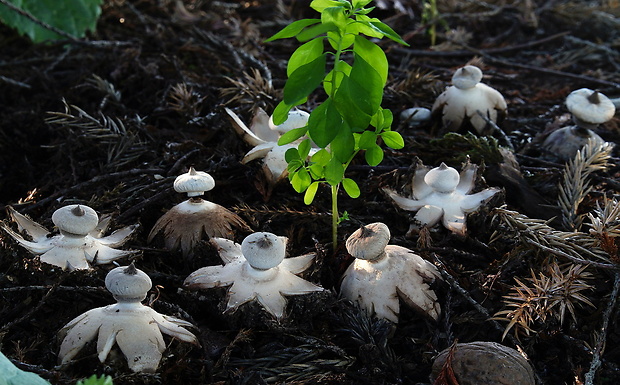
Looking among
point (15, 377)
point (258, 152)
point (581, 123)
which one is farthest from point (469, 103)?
point (15, 377)

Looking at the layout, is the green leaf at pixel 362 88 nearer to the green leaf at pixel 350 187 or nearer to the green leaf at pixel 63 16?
the green leaf at pixel 350 187

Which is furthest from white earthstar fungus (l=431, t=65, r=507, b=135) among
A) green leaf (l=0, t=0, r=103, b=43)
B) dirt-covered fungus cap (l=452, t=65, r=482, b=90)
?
green leaf (l=0, t=0, r=103, b=43)

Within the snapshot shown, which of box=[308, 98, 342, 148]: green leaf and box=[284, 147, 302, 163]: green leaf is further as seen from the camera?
box=[284, 147, 302, 163]: green leaf

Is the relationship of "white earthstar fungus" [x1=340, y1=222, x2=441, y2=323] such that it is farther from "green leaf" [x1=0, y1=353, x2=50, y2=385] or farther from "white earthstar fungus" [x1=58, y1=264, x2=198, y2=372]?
"green leaf" [x1=0, y1=353, x2=50, y2=385]

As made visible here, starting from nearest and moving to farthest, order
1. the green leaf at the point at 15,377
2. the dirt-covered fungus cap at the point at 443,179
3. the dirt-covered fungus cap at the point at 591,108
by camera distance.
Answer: the green leaf at the point at 15,377 < the dirt-covered fungus cap at the point at 443,179 < the dirt-covered fungus cap at the point at 591,108

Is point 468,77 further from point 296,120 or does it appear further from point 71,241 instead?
point 71,241

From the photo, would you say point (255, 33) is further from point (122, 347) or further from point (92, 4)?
point (122, 347)

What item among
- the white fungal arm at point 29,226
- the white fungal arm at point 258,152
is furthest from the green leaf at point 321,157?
the white fungal arm at point 29,226
